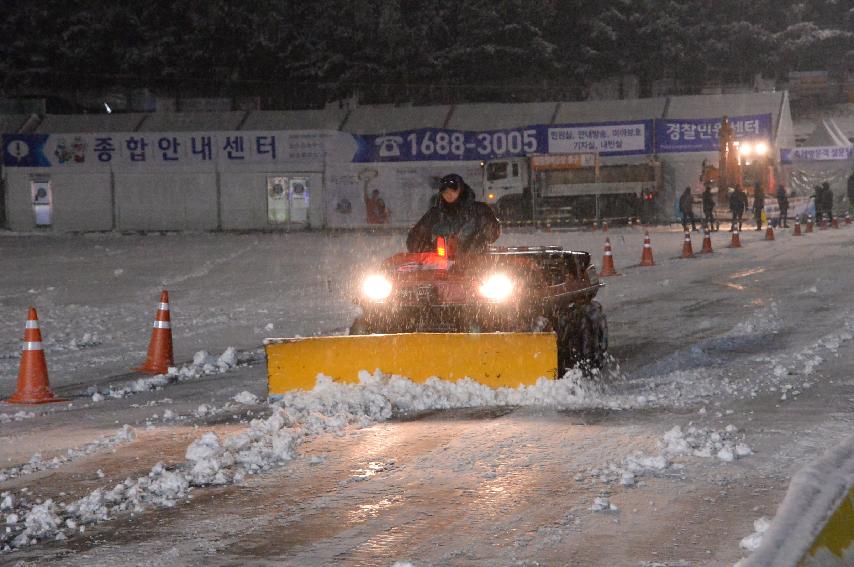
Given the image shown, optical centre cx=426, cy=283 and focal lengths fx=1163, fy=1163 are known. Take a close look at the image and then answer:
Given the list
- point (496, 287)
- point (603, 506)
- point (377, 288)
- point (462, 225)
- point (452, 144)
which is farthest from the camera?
point (452, 144)

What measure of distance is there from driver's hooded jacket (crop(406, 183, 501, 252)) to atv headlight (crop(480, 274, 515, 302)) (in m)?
0.57

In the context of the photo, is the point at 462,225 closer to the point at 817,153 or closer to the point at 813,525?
the point at 813,525

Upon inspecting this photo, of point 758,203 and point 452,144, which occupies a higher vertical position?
point 452,144

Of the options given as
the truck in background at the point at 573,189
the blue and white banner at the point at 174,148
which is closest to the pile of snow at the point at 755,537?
the truck in background at the point at 573,189

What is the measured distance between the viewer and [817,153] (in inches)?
1673

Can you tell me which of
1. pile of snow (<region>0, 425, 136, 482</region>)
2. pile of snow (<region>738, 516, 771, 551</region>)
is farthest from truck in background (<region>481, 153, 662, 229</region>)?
pile of snow (<region>738, 516, 771, 551</region>)

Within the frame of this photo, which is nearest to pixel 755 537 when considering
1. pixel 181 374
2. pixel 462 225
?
pixel 462 225

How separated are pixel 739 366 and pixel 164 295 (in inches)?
225

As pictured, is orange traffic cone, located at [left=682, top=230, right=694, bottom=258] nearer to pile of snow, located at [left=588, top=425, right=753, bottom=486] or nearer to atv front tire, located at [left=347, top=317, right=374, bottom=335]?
atv front tire, located at [left=347, top=317, right=374, bottom=335]

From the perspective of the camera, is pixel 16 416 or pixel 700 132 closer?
pixel 16 416

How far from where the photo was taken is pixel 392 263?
393 inches

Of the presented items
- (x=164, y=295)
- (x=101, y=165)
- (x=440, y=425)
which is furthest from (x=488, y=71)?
(x=440, y=425)

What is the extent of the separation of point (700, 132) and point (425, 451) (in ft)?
127

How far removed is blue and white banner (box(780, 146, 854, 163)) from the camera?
139 ft
